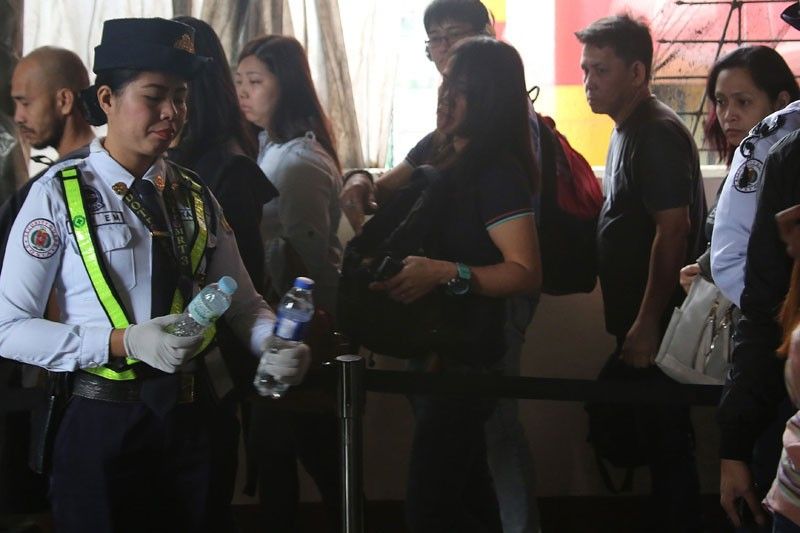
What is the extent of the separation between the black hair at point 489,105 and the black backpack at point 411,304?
0.11 m

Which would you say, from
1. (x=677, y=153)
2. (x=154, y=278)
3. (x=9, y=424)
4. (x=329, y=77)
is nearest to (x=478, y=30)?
(x=329, y=77)

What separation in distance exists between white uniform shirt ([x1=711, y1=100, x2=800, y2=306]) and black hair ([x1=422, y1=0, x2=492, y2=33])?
41.2 inches

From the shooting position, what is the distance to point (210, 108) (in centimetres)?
239

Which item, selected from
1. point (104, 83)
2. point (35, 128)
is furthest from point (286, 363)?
point (35, 128)

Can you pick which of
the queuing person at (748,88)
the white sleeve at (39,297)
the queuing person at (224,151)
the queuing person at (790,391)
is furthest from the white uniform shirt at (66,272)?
the queuing person at (748,88)

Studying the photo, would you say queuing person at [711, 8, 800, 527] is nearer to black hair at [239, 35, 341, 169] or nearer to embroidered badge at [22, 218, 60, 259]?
embroidered badge at [22, 218, 60, 259]

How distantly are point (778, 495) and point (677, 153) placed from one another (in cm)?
135

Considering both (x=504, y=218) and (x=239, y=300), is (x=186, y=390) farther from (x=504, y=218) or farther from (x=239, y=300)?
(x=504, y=218)

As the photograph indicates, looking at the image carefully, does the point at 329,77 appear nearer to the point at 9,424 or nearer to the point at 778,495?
the point at 9,424

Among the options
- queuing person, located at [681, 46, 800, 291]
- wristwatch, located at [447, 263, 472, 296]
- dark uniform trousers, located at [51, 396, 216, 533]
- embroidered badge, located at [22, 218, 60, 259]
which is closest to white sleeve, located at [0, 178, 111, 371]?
embroidered badge, located at [22, 218, 60, 259]

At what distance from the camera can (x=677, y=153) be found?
2574 mm

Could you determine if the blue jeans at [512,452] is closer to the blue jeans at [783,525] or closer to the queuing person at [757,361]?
the queuing person at [757,361]

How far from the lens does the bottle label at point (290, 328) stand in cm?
169

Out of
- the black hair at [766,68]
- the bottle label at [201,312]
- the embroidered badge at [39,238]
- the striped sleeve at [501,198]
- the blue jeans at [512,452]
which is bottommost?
the blue jeans at [512,452]
